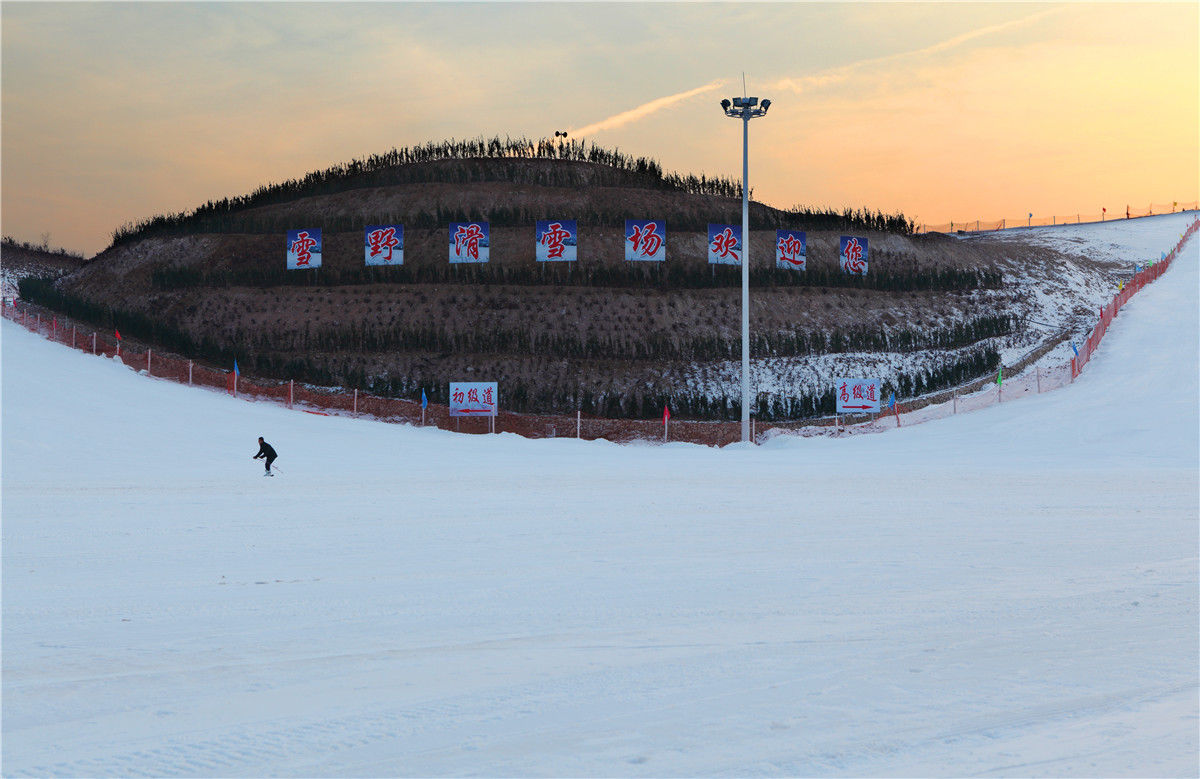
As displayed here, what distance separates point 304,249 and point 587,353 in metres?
16.2

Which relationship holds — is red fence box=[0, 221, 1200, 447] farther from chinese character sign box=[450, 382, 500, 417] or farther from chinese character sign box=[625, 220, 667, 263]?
chinese character sign box=[625, 220, 667, 263]

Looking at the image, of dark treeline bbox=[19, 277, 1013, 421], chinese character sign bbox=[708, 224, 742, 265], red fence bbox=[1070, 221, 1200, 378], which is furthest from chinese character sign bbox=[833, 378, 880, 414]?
chinese character sign bbox=[708, 224, 742, 265]

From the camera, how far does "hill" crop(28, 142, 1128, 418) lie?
55.0m

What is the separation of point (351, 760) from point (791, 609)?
4.76 meters

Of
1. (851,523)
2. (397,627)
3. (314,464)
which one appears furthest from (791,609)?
(314,464)

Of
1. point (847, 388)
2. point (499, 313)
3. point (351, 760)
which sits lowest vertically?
point (351, 760)

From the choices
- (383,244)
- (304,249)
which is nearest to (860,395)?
(383,244)

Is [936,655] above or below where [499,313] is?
below

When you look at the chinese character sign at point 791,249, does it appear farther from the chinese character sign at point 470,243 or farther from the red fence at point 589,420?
the chinese character sign at point 470,243

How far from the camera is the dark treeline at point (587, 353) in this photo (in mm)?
50469

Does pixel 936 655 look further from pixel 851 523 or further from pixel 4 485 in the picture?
pixel 4 485

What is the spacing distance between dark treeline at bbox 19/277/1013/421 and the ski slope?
95.8 feet

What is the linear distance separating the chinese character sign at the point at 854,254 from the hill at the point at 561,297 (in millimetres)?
2756

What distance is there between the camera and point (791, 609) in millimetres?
9273
